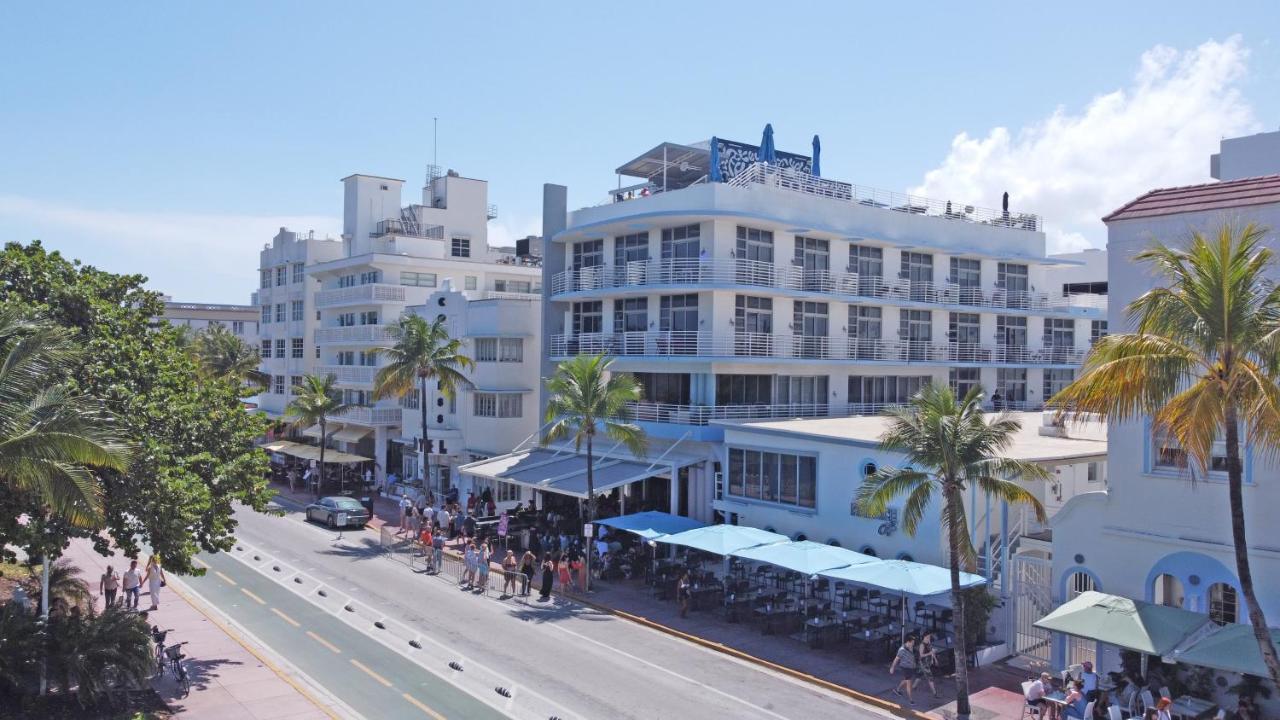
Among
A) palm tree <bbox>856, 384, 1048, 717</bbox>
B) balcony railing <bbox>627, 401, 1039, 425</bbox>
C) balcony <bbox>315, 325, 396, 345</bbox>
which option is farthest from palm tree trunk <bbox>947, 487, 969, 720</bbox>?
balcony <bbox>315, 325, 396, 345</bbox>

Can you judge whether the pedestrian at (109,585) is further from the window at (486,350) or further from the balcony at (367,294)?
the balcony at (367,294)

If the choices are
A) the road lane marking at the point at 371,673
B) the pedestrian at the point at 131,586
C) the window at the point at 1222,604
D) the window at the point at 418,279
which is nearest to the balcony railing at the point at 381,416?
the window at the point at 418,279

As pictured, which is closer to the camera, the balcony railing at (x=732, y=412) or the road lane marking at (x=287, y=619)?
the road lane marking at (x=287, y=619)

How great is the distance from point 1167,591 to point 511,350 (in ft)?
104

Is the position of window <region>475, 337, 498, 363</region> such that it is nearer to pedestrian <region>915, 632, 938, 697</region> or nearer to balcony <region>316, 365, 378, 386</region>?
balcony <region>316, 365, 378, 386</region>

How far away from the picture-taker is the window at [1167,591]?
21.1 m

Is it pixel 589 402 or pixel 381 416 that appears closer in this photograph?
pixel 589 402

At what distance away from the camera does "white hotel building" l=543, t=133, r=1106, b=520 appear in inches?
1468

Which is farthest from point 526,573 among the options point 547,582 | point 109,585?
point 109,585

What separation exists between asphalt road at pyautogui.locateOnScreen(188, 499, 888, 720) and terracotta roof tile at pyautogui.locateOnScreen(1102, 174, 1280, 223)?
40.7ft

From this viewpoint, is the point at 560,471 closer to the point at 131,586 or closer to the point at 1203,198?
the point at 131,586

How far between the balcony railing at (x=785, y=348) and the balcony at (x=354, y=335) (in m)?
14.7

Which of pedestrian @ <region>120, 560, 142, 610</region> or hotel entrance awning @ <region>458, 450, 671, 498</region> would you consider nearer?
pedestrian @ <region>120, 560, 142, 610</region>

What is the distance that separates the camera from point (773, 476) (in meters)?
32.8
